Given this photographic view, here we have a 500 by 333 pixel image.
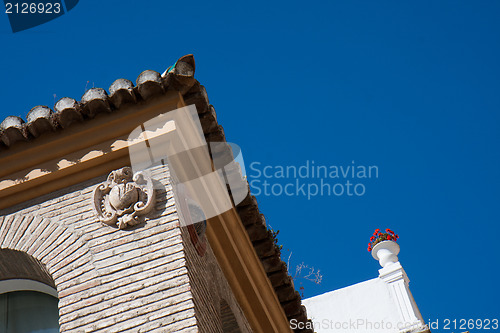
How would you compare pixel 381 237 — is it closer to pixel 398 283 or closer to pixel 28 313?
pixel 398 283

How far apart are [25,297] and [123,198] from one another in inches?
53.8

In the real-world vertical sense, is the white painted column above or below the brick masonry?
above

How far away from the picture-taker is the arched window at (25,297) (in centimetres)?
617

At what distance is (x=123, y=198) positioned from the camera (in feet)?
19.0

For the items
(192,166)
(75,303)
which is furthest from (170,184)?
(75,303)

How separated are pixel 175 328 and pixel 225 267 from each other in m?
1.97

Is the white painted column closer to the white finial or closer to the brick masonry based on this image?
the white finial

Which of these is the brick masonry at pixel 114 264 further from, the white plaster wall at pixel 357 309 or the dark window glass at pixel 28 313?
the white plaster wall at pixel 357 309

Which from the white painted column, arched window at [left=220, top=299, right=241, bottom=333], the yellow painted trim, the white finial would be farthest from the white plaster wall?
the yellow painted trim

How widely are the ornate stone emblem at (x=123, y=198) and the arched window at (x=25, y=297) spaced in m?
0.73

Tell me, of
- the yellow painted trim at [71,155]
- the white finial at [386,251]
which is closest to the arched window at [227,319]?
the yellow painted trim at [71,155]

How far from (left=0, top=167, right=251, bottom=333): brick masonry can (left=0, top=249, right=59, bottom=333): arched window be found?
0.99 feet

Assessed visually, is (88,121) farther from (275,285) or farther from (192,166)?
(275,285)

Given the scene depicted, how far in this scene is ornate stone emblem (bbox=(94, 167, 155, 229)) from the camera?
5.72 m
